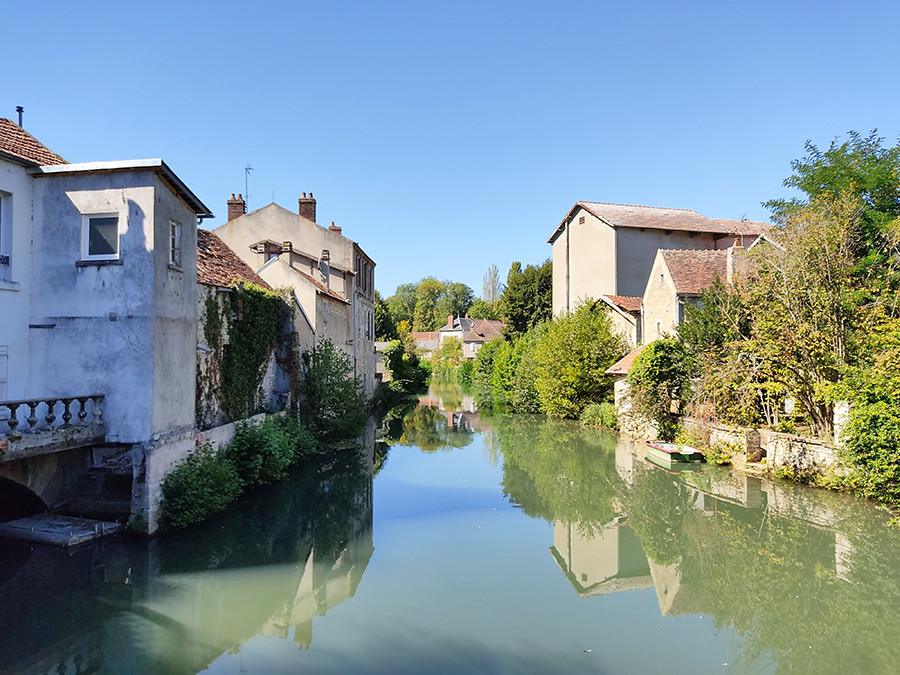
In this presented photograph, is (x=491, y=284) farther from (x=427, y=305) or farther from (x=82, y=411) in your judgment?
(x=82, y=411)

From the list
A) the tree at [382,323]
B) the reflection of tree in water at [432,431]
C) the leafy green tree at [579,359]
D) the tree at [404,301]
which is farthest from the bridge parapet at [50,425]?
the tree at [404,301]

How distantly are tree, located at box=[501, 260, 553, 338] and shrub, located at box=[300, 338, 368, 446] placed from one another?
84.2 feet

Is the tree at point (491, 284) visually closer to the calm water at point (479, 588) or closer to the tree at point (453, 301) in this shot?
the tree at point (453, 301)

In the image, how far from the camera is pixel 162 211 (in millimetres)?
12961

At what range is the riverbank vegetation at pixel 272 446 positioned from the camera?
42.6ft

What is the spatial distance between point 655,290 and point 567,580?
22915 millimetres

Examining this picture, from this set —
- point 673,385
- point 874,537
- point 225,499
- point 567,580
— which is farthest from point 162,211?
point 673,385

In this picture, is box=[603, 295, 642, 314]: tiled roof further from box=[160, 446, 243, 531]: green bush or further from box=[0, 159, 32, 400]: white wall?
box=[0, 159, 32, 400]: white wall

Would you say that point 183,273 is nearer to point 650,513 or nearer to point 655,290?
point 650,513

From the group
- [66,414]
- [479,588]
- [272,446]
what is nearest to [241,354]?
[272,446]

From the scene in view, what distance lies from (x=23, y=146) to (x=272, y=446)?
9.37 m

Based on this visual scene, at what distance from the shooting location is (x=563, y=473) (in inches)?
824

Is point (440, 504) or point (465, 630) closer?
point (465, 630)

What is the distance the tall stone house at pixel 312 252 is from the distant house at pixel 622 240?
14462 mm
